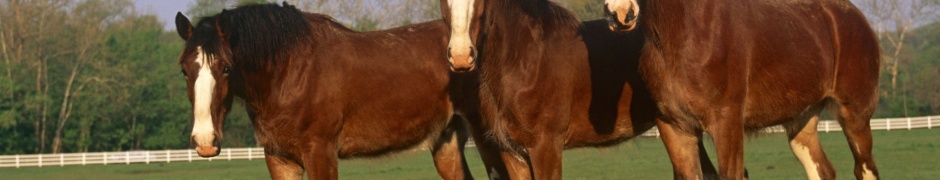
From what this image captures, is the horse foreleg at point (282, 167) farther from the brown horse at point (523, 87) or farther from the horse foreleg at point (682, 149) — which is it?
the horse foreleg at point (682, 149)

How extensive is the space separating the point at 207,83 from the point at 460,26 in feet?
7.09

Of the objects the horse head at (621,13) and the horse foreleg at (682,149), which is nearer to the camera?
the horse head at (621,13)

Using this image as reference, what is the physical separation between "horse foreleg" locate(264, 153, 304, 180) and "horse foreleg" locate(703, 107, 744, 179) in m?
3.41

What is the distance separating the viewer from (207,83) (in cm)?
914

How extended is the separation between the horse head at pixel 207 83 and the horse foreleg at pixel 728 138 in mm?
3376

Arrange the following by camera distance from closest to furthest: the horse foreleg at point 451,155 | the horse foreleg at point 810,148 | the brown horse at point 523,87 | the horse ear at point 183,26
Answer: the brown horse at point 523,87
the horse ear at point 183,26
the horse foreleg at point 810,148
the horse foreleg at point 451,155

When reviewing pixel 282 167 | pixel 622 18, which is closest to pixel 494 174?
pixel 282 167

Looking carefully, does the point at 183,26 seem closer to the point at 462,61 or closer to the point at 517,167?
the point at 517,167

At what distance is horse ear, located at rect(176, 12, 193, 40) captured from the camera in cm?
985

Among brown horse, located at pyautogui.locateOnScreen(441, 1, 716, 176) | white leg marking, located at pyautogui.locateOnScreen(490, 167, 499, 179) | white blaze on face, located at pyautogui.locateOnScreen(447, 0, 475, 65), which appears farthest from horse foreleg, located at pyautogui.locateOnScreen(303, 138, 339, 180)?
white blaze on face, located at pyautogui.locateOnScreen(447, 0, 475, 65)

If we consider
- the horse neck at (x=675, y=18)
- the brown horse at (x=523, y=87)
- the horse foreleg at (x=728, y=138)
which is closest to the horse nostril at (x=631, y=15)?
the horse neck at (x=675, y=18)

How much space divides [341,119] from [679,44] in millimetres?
3039

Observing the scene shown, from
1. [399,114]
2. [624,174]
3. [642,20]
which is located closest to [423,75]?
[399,114]

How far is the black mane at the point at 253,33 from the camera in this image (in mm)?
9539
